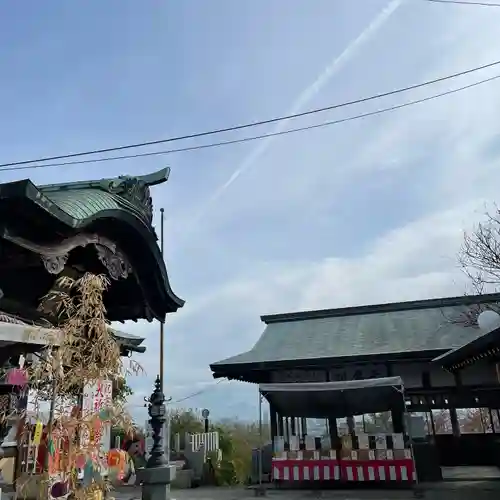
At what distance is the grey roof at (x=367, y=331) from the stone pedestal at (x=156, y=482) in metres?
5.45

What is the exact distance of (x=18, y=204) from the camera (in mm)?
3596

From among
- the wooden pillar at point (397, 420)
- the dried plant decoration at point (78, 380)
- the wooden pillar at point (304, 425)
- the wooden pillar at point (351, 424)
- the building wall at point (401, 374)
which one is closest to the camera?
the dried plant decoration at point (78, 380)

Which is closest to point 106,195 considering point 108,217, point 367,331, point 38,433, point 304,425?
point 108,217

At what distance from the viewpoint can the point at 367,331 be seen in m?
14.9

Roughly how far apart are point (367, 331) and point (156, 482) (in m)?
8.80

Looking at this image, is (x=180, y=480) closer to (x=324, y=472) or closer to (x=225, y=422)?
(x=324, y=472)

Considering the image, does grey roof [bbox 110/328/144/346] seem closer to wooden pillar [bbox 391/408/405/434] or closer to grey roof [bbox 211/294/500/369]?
grey roof [bbox 211/294/500/369]

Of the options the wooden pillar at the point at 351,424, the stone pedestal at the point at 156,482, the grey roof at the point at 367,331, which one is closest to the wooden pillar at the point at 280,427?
the grey roof at the point at 367,331

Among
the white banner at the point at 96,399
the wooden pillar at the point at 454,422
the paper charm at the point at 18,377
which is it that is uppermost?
the paper charm at the point at 18,377

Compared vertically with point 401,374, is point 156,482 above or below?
below

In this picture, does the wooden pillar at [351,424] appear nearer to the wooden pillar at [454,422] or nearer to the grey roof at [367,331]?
the grey roof at [367,331]

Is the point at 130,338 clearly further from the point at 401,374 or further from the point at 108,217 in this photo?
the point at 401,374

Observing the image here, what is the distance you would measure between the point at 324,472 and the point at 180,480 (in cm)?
415

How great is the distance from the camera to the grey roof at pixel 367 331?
13.0 metres
